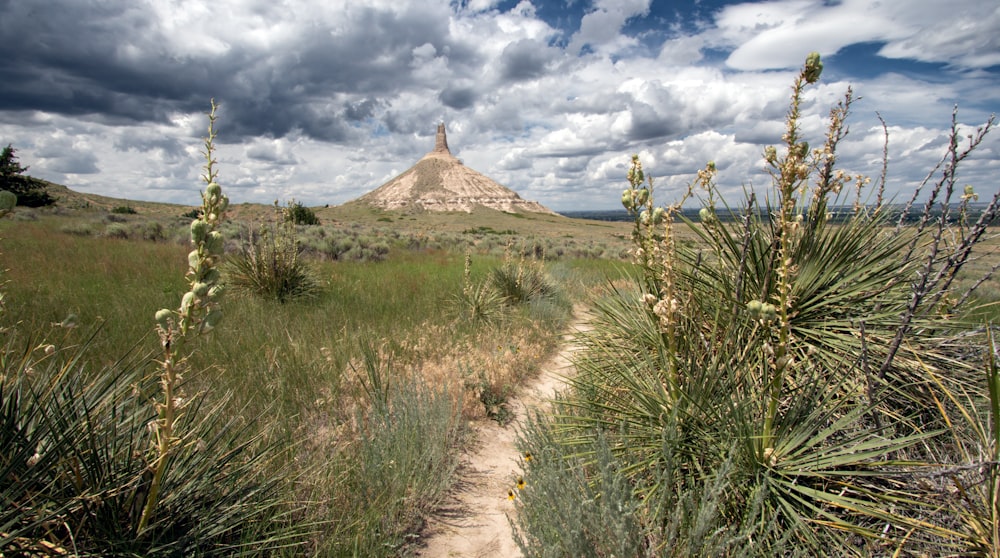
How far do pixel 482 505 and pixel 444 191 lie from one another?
405ft

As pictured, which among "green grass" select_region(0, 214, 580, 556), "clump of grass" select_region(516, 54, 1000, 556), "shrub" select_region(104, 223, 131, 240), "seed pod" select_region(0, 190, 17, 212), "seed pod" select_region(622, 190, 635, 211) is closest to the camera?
"seed pod" select_region(0, 190, 17, 212)

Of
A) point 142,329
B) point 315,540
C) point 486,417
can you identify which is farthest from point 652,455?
point 142,329

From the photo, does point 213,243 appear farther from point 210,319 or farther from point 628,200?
point 628,200

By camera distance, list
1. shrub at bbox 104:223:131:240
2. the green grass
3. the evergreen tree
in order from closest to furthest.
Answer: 1. the green grass
2. shrub at bbox 104:223:131:240
3. the evergreen tree

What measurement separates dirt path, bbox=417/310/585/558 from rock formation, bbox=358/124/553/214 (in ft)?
352

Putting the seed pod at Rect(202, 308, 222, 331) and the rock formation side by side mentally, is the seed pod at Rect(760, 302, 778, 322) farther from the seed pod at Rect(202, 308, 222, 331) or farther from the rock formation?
the rock formation

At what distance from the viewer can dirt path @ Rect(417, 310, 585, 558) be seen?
2857 millimetres

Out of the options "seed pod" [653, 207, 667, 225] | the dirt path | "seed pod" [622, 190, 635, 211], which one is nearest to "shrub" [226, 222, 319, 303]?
the dirt path

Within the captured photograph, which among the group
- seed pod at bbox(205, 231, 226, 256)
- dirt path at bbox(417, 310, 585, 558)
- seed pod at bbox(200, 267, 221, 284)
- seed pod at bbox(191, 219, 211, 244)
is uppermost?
seed pod at bbox(191, 219, 211, 244)

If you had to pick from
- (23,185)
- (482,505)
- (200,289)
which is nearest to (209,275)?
(200,289)

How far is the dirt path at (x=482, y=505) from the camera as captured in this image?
2.86m

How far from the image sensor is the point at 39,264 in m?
7.91

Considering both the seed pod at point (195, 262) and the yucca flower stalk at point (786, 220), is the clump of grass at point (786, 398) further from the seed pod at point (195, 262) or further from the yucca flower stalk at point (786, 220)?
the seed pod at point (195, 262)

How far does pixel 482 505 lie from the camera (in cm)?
335
